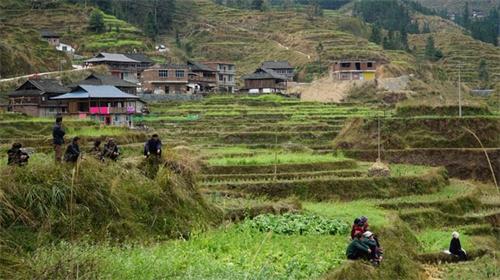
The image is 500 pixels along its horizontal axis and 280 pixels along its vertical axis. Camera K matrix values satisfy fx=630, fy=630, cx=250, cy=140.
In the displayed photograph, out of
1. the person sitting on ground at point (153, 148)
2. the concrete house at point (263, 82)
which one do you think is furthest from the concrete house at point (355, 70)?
the person sitting on ground at point (153, 148)

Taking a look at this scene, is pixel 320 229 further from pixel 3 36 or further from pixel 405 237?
pixel 3 36

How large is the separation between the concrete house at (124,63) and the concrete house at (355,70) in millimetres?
23846

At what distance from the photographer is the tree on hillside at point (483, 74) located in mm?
88875

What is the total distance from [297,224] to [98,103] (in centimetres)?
3118

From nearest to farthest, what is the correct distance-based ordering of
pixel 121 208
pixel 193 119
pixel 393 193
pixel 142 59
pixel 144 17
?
pixel 121 208
pixel 393 193
pixel 193 119
pixel 142 59
pixel 144 17

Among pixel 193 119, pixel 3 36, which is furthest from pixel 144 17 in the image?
pixel 193 119

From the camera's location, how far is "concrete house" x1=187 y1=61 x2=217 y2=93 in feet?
255

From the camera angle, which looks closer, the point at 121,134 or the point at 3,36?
the point at 121,134

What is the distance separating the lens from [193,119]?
5403 cm

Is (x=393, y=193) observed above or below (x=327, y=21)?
below

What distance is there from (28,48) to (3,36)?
2962 millimetres

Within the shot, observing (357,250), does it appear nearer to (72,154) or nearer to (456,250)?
(72,154)

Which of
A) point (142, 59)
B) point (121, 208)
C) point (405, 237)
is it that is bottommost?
point (405, 237)

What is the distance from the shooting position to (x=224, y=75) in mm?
84062
